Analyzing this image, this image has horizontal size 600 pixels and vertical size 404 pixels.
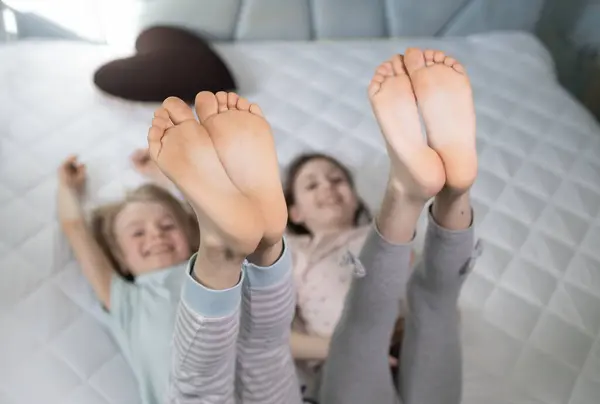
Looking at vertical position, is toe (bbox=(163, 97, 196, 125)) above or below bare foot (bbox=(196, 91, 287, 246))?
above

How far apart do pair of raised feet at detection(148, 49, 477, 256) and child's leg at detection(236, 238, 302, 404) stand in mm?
52

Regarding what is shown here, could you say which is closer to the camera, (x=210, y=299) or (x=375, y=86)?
(x=210, y=299)

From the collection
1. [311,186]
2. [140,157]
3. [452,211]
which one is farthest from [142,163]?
[452,211]

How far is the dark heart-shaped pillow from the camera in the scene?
4.73ft

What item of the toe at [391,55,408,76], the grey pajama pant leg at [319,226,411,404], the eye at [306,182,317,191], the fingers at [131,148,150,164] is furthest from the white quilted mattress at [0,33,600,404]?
the toe at [391,55,408,76]

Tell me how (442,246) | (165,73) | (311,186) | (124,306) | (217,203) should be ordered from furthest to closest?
(165,73) < (311,186) < (124,306) < (442,246) < (217,203)

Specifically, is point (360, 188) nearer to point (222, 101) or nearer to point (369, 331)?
point (369, 331)

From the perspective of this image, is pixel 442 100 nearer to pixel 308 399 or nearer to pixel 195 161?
pixel 195 161

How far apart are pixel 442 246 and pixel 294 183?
45 centimetres

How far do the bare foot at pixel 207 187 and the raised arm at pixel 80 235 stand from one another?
0.44m

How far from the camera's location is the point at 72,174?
1.28 m

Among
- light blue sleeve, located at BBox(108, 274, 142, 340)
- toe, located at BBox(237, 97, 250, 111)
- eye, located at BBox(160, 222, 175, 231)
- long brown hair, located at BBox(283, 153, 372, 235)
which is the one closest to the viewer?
toe, located at BBox(237, 97, 250, 111)

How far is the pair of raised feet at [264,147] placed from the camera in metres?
0.70

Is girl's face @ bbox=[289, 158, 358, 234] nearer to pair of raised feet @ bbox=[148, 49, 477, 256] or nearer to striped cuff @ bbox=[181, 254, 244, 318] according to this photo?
pair of raised feet @ bbox=[148, 49, 477, 256]
